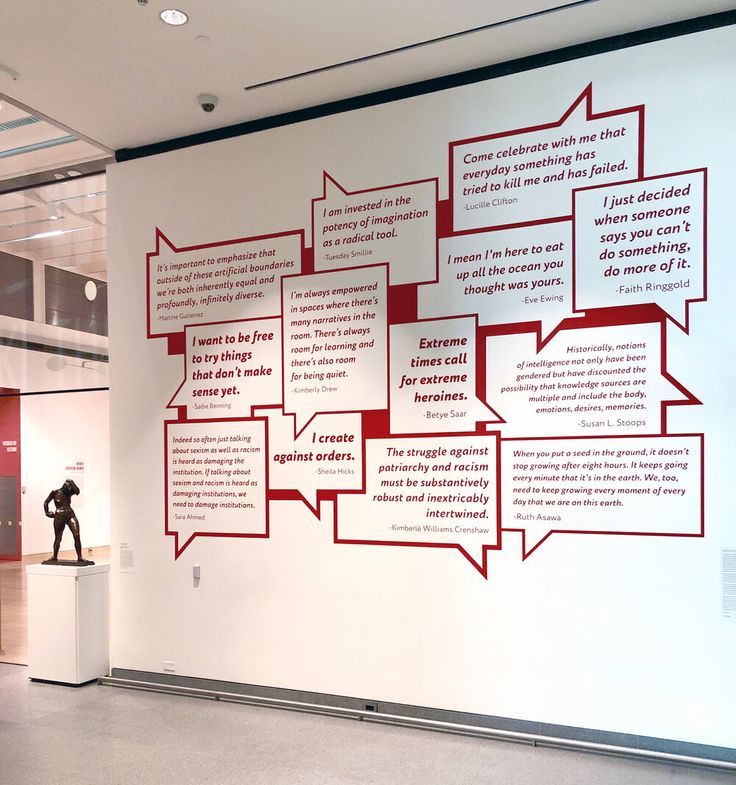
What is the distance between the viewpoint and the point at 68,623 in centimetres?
525

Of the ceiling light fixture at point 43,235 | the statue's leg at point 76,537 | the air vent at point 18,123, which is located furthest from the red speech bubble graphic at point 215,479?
the air vent at point 18,123

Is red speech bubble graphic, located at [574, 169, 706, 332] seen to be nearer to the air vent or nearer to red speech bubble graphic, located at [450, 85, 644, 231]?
red speech bubble graphic, located at [450, 85, 644, 231]

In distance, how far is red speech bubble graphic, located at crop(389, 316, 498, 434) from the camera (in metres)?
4.36

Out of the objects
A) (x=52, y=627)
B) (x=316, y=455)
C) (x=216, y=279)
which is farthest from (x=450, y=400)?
(x=52, y=627)

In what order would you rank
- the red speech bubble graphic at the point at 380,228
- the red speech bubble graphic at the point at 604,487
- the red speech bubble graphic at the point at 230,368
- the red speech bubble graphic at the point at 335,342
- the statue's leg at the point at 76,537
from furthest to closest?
1. the statue's leg at the point at 76,537
2. the red speech bubble graphic at the point at 230,368
3. the red speech bubble graphic at the point at 335,342
4. the red speech bubble graphic at the point at 380,228
5. the red speech bubble graphic at the point at 604,487

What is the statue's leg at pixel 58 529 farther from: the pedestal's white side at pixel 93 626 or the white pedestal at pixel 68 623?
the pedestal's white side at pixel 93 626

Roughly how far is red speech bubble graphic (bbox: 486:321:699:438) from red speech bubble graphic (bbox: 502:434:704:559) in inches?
3.4

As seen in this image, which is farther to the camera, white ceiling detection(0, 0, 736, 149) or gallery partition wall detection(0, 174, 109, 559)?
gallery partition wall detection(0, 174, 109, 559)

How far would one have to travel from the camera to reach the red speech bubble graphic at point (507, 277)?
13.7 ft

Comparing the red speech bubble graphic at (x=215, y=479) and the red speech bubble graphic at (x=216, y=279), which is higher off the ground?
the red speech bubble graphic at (x=216, y=279)

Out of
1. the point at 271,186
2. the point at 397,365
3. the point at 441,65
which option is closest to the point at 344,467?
the point at 397,365

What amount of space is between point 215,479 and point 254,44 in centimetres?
261

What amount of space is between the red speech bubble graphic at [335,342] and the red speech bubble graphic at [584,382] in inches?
27.7

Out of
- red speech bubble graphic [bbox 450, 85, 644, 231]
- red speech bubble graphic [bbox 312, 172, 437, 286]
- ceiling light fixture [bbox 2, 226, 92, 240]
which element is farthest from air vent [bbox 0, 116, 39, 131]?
red speech bubble graphic [bbox 450, 85, 644, 231]
